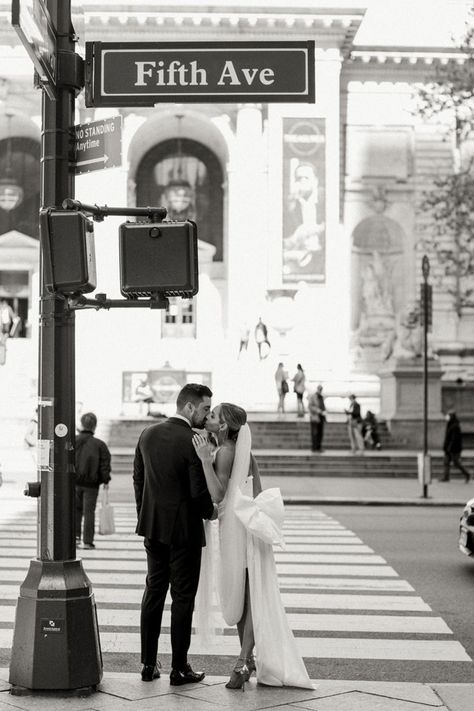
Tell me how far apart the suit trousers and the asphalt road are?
1.24m

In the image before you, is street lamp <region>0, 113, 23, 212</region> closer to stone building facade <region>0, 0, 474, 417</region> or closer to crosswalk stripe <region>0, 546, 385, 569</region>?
stone building facade <region>0, 0, 474, 417</region>

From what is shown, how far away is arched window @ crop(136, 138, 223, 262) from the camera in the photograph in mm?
46781

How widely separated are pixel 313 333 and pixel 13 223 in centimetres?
1374

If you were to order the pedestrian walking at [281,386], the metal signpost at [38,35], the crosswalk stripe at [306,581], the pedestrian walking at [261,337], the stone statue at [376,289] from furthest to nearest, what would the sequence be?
the stone statue at [376,289]
the pedestrian walking at [261,337]
the pedestrian walking at [281,386]
the crosswalk stripe at [306,581]
the metal signpost at [38,35]

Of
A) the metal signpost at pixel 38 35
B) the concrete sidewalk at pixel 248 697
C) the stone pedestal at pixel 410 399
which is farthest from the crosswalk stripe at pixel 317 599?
the stone pedestal at pixel 410 399

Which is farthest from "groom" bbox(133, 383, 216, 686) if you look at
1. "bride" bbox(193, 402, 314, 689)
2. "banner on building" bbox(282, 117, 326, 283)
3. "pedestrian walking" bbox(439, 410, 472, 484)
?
"banner on building" bbox(282, 117, 326, 283)

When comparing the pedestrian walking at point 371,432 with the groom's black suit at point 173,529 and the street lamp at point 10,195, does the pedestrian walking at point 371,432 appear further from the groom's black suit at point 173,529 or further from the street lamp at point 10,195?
the groom's black suit at point 173,529

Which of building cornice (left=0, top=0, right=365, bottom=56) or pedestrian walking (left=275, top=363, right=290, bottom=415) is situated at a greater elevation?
building cornice (left=0, top=0, right=365, bottom=56)

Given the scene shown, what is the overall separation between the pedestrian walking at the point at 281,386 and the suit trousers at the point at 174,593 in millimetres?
30078

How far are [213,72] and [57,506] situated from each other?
2.74 metres

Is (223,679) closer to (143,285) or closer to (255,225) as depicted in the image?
(143,285)

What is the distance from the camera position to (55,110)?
6.79m

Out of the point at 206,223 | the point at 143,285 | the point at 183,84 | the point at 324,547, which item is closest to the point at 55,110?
the point at 183,84

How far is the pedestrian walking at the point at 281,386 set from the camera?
37031 mm
